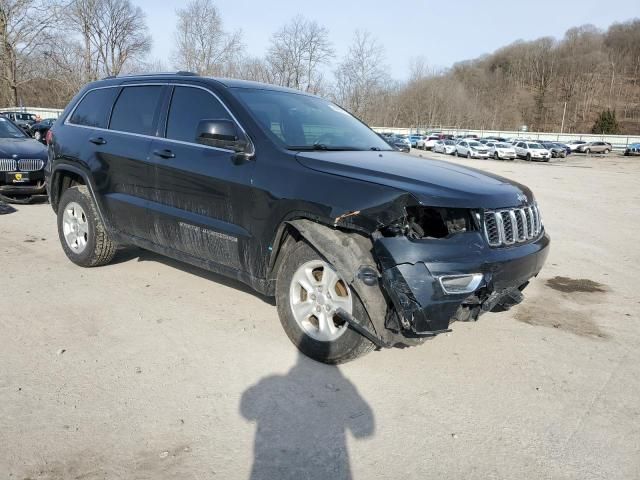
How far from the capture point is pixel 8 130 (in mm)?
10219

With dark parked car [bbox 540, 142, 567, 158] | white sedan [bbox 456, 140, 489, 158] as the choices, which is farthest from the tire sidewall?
dark parked car [bbox 540, 142, 567, 158]

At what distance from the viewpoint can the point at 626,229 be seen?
906 cm

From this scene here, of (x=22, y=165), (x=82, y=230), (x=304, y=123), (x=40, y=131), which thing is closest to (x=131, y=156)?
(x=82, y=230)

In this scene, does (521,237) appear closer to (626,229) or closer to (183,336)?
(183,336)

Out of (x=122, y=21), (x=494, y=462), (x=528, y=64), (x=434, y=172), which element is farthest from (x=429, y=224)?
(x=528, y=64)

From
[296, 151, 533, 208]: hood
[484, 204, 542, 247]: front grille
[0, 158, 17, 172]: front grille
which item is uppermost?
[296, 151, 533, 208]: hood

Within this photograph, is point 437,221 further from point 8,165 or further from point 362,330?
point 8,165

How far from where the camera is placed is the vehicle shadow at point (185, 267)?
4.86m

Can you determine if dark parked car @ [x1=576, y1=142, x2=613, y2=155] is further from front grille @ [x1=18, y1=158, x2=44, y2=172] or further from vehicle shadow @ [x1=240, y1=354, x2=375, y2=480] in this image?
vehicle shadow @ [x1=240, y1=354, x2=375, y2=480]

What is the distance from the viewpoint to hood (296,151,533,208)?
122 inches

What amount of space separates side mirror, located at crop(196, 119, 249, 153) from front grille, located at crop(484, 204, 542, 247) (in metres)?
1.78

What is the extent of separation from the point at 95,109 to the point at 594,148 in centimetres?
6321

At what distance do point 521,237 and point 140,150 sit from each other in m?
3.18

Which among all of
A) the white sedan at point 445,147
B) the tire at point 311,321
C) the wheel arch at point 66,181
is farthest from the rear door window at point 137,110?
the white sedan at point 445,147
